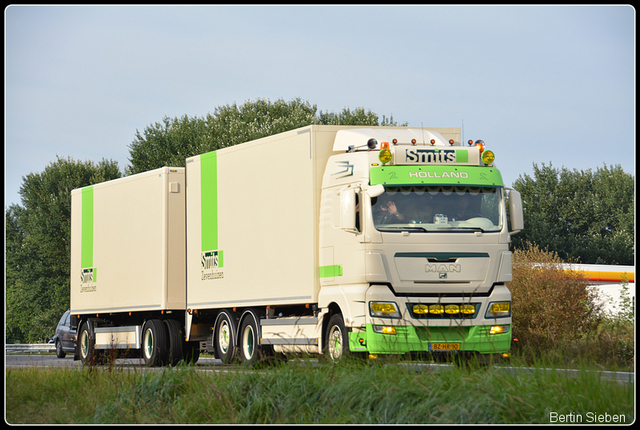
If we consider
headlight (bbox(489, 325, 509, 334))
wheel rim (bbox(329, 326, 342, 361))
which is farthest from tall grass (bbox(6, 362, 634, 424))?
headlight (bbox(489, 325, 509, 334))

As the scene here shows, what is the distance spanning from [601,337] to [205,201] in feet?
30.2

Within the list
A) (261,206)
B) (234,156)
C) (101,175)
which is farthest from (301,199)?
(101,175)

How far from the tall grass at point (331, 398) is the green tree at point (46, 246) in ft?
148

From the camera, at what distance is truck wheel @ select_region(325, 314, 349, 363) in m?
Result: 13.0

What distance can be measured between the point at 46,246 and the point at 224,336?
41114 millimetres

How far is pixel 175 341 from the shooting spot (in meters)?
17.8

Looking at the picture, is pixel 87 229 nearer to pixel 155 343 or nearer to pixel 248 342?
pixel 155 343

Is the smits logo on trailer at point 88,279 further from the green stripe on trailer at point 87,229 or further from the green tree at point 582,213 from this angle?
the green tree at point 582,213

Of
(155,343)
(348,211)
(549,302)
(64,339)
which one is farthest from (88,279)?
(549,302)

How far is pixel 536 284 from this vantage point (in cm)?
1742

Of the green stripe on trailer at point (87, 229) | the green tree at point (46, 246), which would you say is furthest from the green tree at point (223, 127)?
the green stripe on trailer at point (87, 229)

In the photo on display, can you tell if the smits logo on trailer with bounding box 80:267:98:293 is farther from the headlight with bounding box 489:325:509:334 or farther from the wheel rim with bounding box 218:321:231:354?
the headlight with bounding box 489:325:509:334

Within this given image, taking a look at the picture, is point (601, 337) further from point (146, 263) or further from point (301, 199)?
point (146, 263)

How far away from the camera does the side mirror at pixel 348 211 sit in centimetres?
1261
